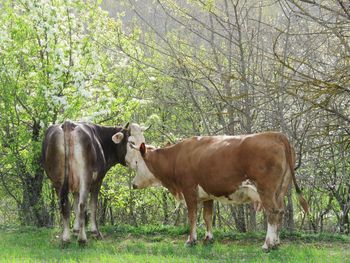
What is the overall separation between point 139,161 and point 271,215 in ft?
11.5

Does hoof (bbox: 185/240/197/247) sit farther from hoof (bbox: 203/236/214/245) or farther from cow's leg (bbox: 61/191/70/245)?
cow's leg (bbox: 61/191/70/245)

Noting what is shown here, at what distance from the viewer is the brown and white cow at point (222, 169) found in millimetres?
9086

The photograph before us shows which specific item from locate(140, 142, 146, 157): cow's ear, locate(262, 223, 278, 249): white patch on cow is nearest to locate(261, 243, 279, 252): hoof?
locate(262, 223, 278, 249): white patch on cow

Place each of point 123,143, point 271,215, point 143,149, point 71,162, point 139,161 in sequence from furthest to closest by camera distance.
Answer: point 123,143 → point 139,161 → point 143,149 → point 71,162 → point 271,215

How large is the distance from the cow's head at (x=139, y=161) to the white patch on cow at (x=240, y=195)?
1456mm

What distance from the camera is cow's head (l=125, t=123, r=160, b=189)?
1148cm

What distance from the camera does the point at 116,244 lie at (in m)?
10.7

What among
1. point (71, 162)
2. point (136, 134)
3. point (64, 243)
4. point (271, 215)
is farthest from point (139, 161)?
point (271, 215)

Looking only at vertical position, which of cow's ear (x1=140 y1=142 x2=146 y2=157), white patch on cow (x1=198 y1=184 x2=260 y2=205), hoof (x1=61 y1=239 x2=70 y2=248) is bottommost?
hoof (x1=61 y1=239 x2=70 y2=248)

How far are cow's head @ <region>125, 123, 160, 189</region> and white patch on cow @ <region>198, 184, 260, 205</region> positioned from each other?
4.78ft

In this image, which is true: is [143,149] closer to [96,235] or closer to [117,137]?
[117,137]

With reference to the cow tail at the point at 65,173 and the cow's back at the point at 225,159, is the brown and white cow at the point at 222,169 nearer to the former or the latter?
the cow's back at the point at 225,159

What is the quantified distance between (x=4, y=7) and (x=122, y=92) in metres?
4.05

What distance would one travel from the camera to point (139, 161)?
11.7 meters
